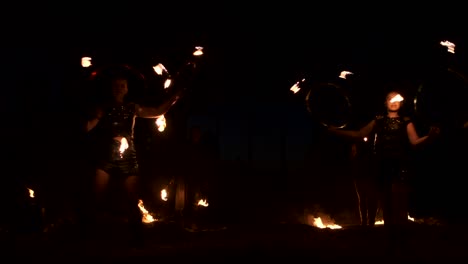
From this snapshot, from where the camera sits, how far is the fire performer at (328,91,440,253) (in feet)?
25.6

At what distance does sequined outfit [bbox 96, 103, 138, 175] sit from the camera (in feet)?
23.7

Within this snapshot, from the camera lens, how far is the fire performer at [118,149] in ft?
23.7

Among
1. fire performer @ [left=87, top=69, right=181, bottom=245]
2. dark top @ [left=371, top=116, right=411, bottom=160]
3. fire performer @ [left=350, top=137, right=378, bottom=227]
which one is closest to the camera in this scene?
fire performer @ [left=87, top=69, right=181, bottom=245]

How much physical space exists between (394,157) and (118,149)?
→ 3.87m

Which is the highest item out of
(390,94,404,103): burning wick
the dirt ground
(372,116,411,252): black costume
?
(390,94,404,103): burning wick

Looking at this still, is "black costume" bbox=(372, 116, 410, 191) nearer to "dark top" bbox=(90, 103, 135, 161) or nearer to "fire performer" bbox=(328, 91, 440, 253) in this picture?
"fire performer" bbox=(328, 91, 440, 253)

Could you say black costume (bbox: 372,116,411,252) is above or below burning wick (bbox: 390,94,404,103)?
below

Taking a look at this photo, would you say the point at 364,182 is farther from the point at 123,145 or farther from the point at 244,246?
the point at 123,145

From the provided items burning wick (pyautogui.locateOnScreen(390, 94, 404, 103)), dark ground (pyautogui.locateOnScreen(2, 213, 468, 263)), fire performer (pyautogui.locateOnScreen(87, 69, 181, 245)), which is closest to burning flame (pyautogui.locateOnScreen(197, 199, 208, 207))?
dark ground (pyautogui.locateOnScreen(2, 213, 468, 263))

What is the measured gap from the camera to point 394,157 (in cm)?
788

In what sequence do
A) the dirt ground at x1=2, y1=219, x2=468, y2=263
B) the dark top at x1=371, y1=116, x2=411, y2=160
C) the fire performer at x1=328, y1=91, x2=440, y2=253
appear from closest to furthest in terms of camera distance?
the dirt ground at x1=2, y1=219, x2=468, y2=263, the fire performer at x1=328, y1=91, x2=440, y2=253, the dark top at x1=371, y1=116, x2=411, y2=160

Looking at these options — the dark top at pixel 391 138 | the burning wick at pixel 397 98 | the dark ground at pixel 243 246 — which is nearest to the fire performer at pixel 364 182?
the dark ground at pixel 243 246

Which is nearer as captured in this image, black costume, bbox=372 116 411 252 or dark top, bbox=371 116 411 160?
black costume, bbox=372 116 411 252

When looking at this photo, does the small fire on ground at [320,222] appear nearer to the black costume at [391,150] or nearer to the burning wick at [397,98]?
the black costume at [391,150]
